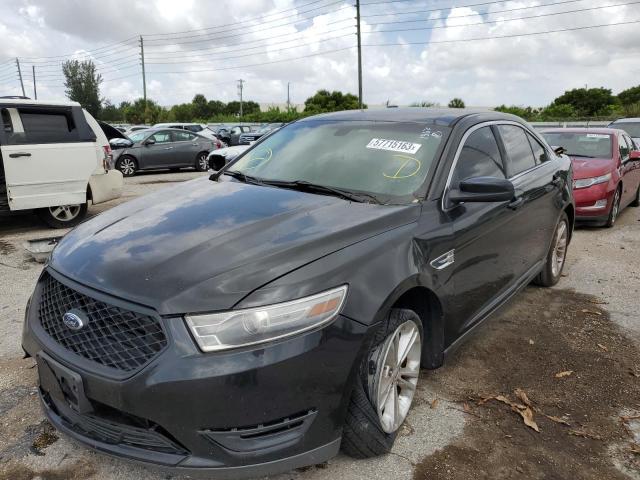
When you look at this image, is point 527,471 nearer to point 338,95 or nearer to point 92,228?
point 92,228

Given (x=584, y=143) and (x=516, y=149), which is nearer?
(x=516, y=149)

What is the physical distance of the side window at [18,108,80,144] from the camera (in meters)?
6.81

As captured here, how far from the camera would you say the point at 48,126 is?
697 cm

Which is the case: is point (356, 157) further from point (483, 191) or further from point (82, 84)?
point (82, 84)

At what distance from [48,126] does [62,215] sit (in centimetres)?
127

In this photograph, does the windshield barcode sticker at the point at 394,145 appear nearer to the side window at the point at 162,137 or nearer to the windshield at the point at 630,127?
the windshield at the point at 630,127

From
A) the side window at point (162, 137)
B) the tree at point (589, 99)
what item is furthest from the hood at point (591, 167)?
the tree at point (589, 99)

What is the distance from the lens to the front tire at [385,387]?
2.23m

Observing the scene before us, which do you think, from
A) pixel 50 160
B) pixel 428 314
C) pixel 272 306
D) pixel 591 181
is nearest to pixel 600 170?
pixel 591 181

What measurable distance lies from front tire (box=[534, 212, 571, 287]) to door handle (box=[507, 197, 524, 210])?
1.15 metres

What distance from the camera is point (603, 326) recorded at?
13.6 feet

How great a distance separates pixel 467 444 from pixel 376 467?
518 millimetres

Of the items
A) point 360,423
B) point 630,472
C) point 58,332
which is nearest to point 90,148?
point 58,332

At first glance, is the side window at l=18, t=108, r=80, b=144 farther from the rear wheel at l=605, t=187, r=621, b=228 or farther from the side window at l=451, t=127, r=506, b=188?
the rear wheel at l=605, t=187, r=621, b=228
